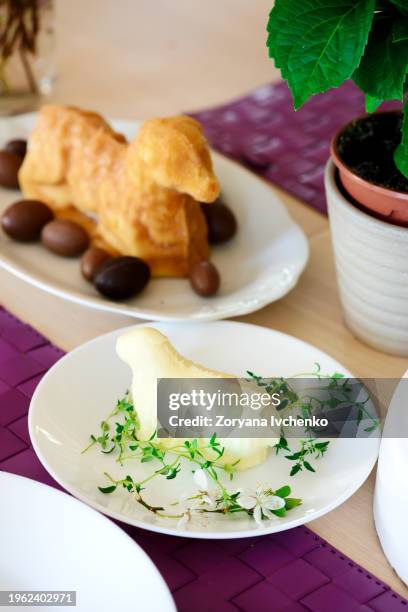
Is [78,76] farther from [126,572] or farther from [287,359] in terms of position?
[126,572]

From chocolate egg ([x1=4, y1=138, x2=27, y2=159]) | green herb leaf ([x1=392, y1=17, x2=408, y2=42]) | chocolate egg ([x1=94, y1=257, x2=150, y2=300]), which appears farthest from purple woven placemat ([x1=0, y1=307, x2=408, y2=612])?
chocolate egg ([x1=4, y1=138, x2=27, y2=159])

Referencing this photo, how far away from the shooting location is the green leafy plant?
1.65ft

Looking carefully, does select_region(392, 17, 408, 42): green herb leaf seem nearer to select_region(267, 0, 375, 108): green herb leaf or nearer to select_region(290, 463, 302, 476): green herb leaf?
select_region(267, 0, 375, 108): green herb leaf

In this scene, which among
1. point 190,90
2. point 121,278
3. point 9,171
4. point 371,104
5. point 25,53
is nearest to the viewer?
point 371,104

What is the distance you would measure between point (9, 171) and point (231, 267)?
0.80 ft

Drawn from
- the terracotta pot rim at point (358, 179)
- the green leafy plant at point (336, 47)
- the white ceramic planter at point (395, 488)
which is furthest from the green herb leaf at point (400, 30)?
the white ceramic planter at point (395, 488)

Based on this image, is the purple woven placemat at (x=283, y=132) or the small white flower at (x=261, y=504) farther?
the purple woven placemat at (x=283, y=132)

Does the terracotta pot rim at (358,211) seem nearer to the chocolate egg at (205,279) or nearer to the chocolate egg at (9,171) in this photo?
the chocolate egg at (205,279)

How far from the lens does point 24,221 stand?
0.75 meters

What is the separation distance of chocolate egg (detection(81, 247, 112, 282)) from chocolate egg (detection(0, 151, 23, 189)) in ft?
0.48

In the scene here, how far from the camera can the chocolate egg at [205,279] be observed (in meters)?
0.70

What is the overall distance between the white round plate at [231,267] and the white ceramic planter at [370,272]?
2.7 inches

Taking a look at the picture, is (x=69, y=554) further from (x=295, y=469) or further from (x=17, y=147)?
(x=17, y=147)

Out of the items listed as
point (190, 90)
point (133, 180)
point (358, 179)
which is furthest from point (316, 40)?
point (190, 90)
